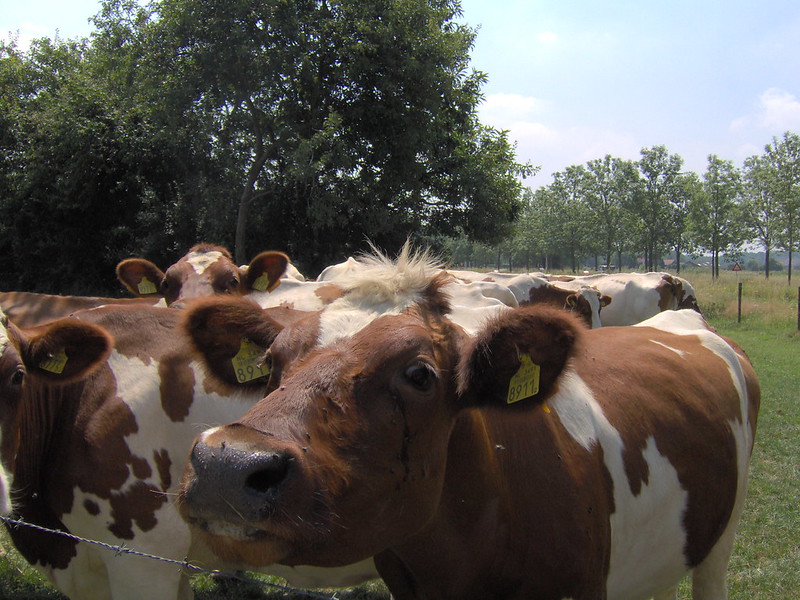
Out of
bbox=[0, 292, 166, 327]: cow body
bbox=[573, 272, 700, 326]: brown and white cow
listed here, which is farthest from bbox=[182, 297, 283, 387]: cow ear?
bbox=[573, 272, 700, 326]: brown and white cow

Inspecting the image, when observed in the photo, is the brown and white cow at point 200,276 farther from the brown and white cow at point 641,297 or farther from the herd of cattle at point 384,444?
the brown and white cow at point 641,297

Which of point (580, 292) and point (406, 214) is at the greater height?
point (406, 214)

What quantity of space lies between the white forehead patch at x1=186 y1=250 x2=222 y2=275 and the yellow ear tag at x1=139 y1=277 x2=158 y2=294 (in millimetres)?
525

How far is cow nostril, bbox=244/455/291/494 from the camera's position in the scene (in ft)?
5.02

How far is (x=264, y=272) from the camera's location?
7074 millimetres

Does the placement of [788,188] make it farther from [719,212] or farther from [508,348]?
[508,348]

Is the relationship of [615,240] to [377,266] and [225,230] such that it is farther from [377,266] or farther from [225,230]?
→ [377,266]

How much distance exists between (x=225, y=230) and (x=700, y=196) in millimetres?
33003

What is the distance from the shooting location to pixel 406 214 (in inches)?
A: 727

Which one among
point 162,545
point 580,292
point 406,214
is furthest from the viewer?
point 406,214

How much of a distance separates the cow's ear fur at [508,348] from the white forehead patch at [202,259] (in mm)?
5336

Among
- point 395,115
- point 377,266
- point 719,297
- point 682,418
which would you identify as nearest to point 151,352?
point 377,266

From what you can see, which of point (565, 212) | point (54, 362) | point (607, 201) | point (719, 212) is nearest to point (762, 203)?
point (719, 212)

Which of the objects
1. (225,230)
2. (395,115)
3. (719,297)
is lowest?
(719,297)
